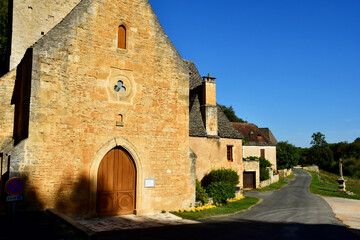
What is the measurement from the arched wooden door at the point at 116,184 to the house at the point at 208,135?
309 inches

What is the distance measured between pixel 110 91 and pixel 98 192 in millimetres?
4278

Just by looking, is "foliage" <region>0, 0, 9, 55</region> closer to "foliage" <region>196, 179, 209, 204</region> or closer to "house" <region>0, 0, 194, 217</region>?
"house" <region>0, 0, 194, 217</region>

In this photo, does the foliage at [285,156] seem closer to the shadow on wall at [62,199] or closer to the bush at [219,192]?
the bush at [219,192]

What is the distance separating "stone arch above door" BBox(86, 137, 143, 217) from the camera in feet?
38.4

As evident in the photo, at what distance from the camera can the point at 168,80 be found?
14305 mm

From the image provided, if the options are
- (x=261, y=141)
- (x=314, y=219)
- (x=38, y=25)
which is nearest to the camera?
(x=314, y=219)

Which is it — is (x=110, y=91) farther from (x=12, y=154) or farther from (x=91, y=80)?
(x=12, y=154)

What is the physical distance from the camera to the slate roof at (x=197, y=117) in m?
20.8

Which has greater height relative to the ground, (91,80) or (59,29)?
(59,29)

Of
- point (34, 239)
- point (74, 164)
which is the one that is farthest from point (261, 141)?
point (34, 239)

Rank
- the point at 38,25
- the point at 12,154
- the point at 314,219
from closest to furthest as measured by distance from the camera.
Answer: the point at 12,154
the point at 314,219
the point at 38,25

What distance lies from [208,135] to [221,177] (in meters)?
3.22

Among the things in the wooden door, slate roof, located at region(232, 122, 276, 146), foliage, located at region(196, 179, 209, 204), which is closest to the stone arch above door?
foliage, located at region(196, 179, 209, 204)

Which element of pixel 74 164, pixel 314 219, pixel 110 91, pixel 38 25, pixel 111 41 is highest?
pixel 38 25
